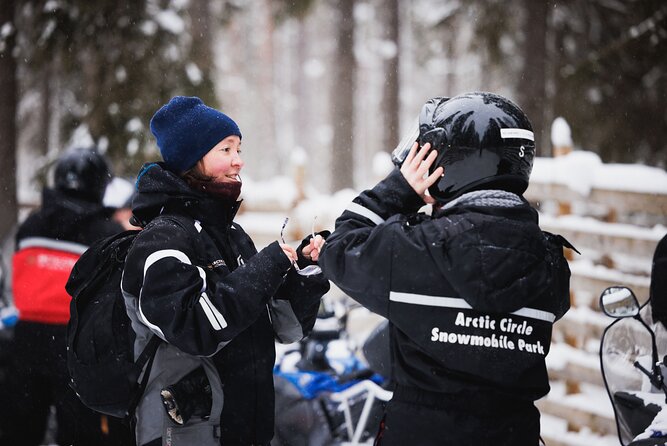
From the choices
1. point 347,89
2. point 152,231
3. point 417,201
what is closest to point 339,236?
point 417,201

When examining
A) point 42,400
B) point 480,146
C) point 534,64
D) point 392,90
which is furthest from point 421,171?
point 392,90

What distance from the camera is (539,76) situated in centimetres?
1180

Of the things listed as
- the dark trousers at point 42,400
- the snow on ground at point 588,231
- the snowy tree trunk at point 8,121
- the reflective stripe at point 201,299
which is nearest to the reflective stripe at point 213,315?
the reflective stripe at point 201,299

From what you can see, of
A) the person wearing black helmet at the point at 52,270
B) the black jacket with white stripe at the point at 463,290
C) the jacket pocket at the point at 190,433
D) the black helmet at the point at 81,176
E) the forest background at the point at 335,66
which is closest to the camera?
the black jacket with white stripe at the point at 463,290

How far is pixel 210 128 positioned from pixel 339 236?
776mm

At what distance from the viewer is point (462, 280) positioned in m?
1.98

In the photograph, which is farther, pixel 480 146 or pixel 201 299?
pixel 201 299

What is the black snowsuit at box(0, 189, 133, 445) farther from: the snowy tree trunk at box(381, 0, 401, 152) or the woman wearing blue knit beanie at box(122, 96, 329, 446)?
the snowy tree trunk at box(381, 0, 401, 152)

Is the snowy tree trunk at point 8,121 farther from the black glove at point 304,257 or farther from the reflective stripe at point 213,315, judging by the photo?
the reflective stripe at point 213,315

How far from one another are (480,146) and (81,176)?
2901 millimetres

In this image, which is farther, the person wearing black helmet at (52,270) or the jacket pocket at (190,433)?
the person wearing black helmet at (52,270)

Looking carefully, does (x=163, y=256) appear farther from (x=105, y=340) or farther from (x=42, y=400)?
(x=42, y=400)

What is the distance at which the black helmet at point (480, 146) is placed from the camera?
217cm

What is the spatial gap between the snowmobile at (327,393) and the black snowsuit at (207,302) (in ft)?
3.21
